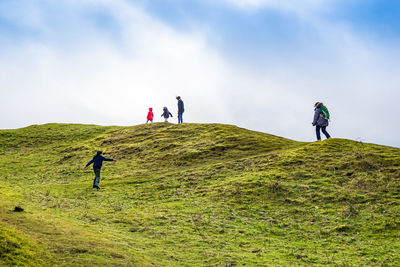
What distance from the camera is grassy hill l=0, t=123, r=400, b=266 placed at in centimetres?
1460

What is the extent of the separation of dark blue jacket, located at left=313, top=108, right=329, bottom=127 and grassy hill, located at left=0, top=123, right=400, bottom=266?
1.60 m

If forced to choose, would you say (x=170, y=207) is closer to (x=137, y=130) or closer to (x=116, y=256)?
(x=116, y=256)

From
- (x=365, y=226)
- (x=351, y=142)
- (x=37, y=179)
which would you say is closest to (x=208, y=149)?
(x=351, y=142)

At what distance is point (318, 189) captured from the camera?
23.2 m

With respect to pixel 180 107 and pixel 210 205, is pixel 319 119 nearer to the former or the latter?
pixel 210 205

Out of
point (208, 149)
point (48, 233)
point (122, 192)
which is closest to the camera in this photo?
point (48, 233)

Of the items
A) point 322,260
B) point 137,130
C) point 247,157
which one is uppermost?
point 137,130

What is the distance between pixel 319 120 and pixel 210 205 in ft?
44.7

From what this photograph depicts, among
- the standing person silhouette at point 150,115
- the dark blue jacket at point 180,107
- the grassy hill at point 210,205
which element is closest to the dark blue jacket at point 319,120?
the grassy hill at point 210,205

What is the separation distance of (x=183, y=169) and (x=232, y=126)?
14.1 m

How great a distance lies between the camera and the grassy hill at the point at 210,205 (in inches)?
575

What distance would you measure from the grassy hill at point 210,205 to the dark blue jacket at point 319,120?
1.60 meters

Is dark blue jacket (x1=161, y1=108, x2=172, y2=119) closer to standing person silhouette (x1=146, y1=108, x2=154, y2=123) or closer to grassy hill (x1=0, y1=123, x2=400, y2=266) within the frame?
standing person silhouette (x1=146, y1=108, x2=154, y2=123)

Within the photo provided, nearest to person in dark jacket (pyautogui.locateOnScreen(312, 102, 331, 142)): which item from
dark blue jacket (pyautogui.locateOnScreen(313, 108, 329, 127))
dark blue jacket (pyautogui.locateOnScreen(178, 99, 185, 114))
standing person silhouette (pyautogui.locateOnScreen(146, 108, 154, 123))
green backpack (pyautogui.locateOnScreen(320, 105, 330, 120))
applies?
dark blue jacket (pyautogui.locateOnScreen(313, 108, 329, 127))
